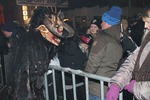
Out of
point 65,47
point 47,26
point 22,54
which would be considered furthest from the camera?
point 65,47

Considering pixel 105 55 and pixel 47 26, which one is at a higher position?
Result: pixel 47 26

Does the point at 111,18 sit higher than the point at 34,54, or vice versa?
the point at 111,18

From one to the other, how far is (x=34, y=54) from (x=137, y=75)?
4.69ft

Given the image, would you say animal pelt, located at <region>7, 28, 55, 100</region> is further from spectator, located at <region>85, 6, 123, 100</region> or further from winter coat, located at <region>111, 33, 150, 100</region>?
winter coat, located at <region>111, 33, 150, 100</region>

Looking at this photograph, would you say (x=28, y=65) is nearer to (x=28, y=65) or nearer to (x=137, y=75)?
(x=28, y=65)

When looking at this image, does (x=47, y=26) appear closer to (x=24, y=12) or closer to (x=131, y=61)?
(x=131, y=61)

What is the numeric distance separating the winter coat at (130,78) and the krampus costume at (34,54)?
45.8 inches

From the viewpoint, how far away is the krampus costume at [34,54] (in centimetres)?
325

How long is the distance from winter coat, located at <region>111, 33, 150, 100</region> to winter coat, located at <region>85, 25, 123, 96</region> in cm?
78

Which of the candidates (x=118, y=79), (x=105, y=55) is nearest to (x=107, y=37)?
(x=105, y=55)

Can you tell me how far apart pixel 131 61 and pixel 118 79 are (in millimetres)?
259

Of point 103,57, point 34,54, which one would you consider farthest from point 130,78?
point 34,54

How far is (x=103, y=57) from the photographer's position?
3.44m

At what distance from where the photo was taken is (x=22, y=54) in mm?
3260
